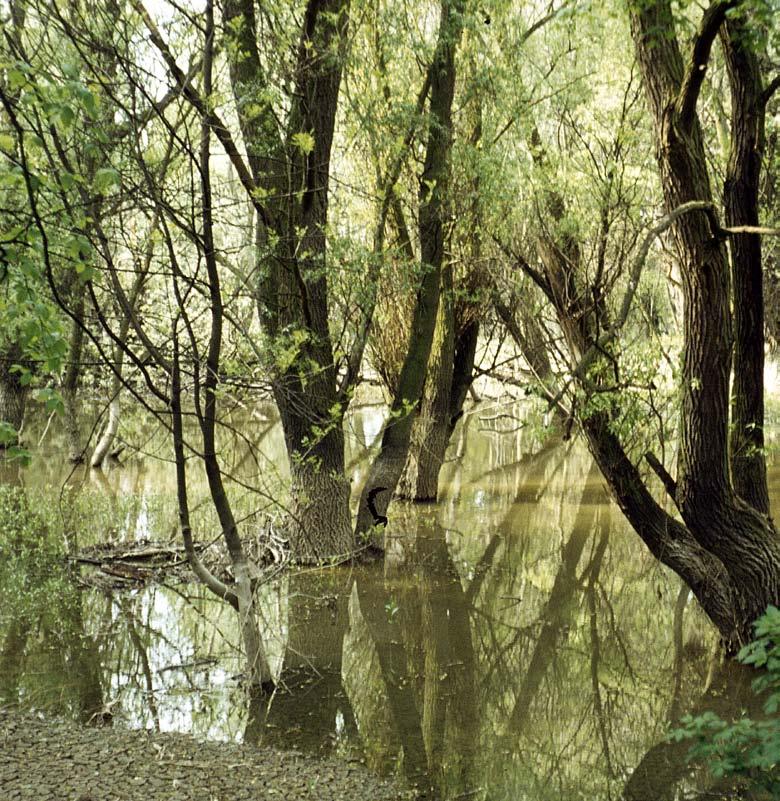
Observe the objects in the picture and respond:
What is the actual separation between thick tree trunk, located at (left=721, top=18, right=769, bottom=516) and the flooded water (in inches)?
62.0

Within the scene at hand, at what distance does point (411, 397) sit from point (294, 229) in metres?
2.72

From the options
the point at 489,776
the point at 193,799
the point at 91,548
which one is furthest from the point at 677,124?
Answer: the point at 91,548

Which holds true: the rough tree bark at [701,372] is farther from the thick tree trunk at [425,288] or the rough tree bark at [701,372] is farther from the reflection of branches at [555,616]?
the thick tree trunk at [425,288]

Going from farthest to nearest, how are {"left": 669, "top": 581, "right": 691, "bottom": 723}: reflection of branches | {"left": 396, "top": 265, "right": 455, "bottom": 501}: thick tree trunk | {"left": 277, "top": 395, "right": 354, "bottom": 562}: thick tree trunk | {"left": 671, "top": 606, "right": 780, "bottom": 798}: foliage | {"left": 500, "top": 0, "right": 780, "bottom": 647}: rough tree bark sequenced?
1. {"left": 396, "top": 265, "right": 455, "bottom": 501}: thick tree trunk
2. {"left": 277, "top": 395, "right": 354, "bottom": 562}: thick tree trunk
3. {"left": 669, "top": 581, "right": 691, "bottom": 723}: reflection of branches
4. {"left": 500, "top": 0, "right": 780, "bottom": 647}: rough tree bark
5. {"left": 671, "top": 606, "right": 780, "bottom": 798}: foliage

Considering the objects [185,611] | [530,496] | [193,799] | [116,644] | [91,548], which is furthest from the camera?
[530,496]

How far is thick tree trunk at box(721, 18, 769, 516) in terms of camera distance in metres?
6.59

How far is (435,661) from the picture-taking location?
7.49 metres

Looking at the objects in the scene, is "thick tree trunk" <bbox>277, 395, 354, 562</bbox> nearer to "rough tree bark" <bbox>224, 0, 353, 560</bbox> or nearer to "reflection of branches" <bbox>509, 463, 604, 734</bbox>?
"rough tree bark" <bbox>224, 0, 353, 560</bbox>

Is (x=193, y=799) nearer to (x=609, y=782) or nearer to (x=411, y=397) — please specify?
(x=609, y=782)

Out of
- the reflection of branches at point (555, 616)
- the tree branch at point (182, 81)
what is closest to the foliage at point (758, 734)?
the reflection of branches at point (555, 616)

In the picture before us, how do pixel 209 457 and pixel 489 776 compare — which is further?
pixel 209 457

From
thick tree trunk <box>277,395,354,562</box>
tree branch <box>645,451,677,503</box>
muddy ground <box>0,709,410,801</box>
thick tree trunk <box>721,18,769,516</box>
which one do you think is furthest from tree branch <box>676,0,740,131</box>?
thick tree trunk <box>277,395,354,562</box>

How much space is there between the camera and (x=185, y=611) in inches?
339

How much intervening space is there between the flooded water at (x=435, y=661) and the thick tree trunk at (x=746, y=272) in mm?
1574
